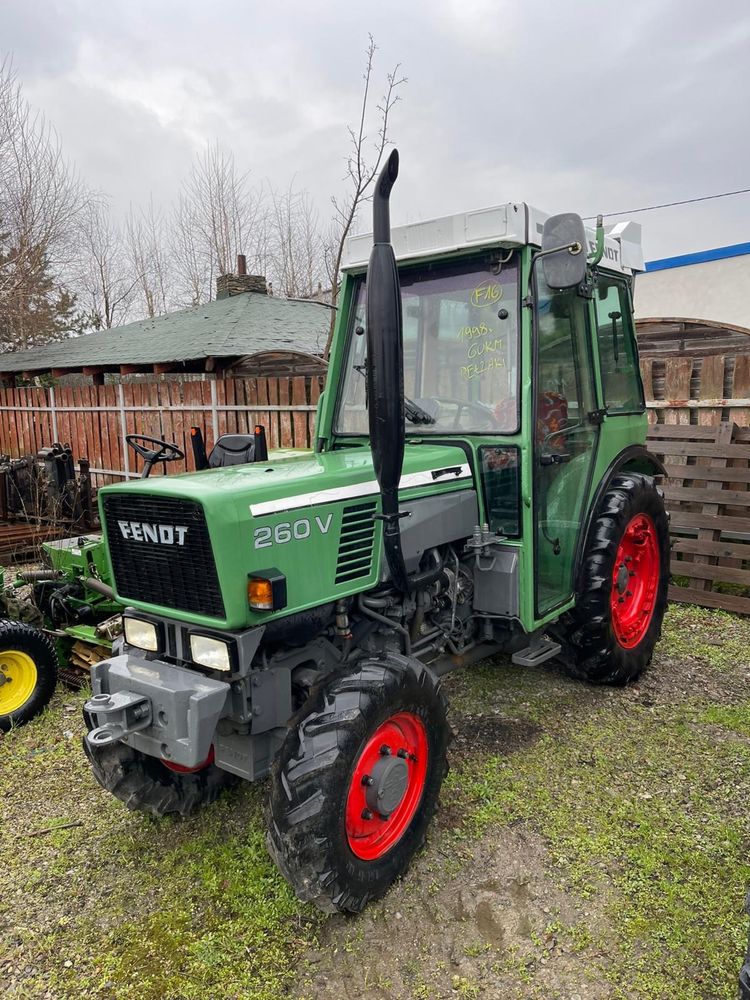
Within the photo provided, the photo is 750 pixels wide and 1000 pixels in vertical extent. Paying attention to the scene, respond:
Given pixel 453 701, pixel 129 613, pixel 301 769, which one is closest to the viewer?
pixel 301 769

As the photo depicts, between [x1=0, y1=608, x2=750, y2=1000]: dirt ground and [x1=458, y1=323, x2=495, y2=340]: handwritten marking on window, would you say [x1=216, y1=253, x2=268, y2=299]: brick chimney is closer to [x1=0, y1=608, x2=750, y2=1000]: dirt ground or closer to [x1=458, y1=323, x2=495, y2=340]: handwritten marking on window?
[x1=458, y1=323, x2=495, y2=340]: handwritten marking on window

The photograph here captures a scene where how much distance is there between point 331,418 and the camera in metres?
3.62

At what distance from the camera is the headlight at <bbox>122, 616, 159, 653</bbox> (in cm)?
257

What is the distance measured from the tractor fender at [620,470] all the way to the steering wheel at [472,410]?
0.90 metres

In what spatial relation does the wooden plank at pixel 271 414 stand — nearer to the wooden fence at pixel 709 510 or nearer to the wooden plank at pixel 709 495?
the wooden fence at pixel 709 510

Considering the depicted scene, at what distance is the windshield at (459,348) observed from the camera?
3.12 metres

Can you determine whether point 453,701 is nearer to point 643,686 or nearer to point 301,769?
point 643,686

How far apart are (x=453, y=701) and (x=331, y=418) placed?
5.78ft

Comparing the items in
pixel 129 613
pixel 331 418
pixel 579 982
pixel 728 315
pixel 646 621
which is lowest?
pixel 579 982

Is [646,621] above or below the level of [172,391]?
below

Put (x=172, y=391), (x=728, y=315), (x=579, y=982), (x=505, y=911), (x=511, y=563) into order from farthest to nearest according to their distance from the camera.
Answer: (x=728, y=315) → (x=172, y=391) → (x=511, y=563) → (x=505, y=911) → (x=579, y=982)

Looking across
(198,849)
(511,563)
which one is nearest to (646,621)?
(511,563)

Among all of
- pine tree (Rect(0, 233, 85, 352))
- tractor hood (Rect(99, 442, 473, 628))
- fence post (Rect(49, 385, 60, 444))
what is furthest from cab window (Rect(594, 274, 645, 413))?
pine tree (Rect(0, 233, 85, 352))

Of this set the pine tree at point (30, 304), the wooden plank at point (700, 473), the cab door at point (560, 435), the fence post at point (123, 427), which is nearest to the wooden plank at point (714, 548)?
the wooden plank at point (700, 473)
